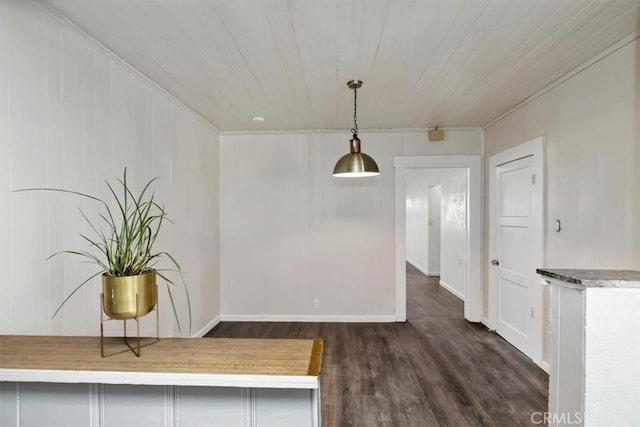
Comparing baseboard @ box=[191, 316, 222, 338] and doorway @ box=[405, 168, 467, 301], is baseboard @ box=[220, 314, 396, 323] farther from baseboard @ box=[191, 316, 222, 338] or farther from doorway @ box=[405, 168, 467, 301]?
doorway @ box=[405, 168, 467, 301]

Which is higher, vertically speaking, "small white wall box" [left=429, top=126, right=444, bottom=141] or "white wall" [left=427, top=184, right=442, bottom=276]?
Answer: "small white wall box" [left=429, top=126, right=444, bottom=141]

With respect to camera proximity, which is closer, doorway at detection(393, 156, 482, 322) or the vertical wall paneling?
the vertical wall paneling

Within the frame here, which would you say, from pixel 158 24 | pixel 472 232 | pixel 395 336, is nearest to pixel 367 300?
pixel 395 336

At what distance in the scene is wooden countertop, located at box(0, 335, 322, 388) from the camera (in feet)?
2.84

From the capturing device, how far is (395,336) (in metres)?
3.52

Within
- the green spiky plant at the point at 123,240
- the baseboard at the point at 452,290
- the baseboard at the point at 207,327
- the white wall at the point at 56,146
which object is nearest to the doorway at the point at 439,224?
the baseboard at the point at 452,290

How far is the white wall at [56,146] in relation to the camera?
54.5 inches

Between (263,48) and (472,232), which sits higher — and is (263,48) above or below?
above

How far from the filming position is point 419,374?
2666mm

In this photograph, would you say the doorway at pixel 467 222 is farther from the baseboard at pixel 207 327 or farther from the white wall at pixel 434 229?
the white wall at pixel 434 229

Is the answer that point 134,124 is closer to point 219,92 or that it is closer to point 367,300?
point 219,92

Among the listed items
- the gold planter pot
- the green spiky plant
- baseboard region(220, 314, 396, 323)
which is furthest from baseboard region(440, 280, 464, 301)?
the gold planter pot

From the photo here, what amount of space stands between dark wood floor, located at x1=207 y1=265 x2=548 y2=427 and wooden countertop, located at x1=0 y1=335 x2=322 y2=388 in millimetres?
1456

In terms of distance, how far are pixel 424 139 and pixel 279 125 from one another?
1.94 metres
